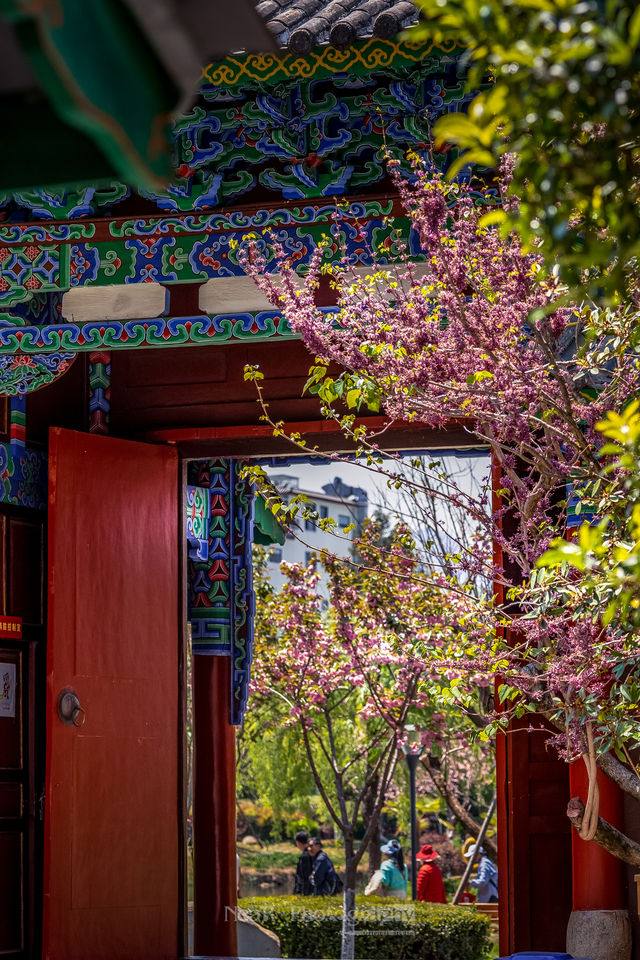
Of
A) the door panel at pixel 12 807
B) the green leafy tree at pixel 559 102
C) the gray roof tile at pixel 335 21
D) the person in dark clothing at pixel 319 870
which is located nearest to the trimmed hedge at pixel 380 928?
the person in dark clothing at pixel 319 870

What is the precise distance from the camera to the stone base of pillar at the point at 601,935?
513 cm

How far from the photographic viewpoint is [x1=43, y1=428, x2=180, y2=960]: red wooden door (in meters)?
5.75

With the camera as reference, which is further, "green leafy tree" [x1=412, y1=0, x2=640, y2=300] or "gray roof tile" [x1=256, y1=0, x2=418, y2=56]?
"gray roof tile" [x1=256, y1=0, x2=418, y2=56]

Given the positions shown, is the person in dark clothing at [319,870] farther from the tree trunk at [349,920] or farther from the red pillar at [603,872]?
the red pillar at [603,872]

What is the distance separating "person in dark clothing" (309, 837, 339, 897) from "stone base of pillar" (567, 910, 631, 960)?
658 centimetres

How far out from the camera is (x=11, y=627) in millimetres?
6082

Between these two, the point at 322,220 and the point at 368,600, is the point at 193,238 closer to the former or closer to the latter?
the point at 322,220

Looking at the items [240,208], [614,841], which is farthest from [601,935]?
[240,208]

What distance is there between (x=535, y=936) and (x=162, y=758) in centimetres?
205

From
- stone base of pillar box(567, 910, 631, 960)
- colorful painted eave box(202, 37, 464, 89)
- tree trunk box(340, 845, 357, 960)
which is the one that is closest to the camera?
colorful painted eave box(202, 37, 464, 89)

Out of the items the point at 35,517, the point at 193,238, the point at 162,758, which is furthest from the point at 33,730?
the point at 193,238

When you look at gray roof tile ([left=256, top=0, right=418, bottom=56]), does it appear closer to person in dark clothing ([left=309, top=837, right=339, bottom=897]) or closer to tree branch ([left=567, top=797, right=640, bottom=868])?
tree branch ([left=567, top=797, right=640, bottom=868])

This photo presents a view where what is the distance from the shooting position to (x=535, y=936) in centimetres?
634

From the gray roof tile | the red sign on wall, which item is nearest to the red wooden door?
the red sign on wall
